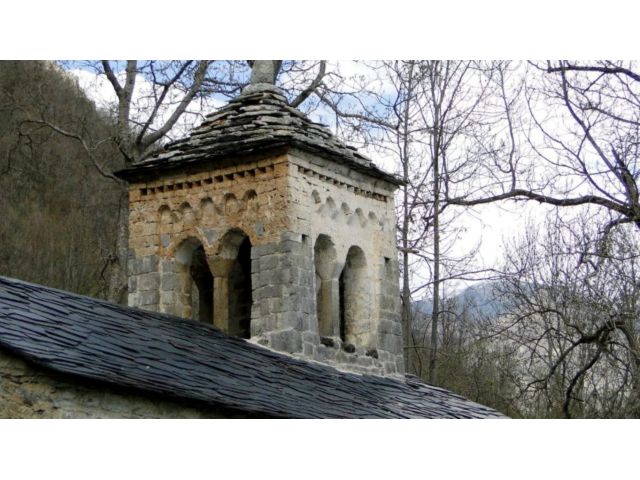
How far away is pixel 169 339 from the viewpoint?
7855 millimetres

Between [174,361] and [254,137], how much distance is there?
3090 mm

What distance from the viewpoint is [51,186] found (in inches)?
704

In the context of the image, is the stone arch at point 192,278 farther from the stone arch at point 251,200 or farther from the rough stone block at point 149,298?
the stone arch at point 251,200

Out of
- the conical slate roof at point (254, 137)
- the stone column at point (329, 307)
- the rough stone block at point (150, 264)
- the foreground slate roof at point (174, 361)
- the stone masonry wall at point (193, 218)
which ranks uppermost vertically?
the conical slate roof at point (254, 137)

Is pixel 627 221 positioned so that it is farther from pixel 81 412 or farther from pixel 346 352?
pixel 81 412

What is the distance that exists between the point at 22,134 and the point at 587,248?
833 cm

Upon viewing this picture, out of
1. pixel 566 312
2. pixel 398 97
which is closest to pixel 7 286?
pixel 566 312

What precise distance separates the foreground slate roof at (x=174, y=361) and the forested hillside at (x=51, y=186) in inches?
310

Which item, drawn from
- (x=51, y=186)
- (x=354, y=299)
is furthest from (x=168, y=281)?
(x=51, y=186)

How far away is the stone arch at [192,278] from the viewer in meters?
10.3

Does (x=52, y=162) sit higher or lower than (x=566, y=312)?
higher

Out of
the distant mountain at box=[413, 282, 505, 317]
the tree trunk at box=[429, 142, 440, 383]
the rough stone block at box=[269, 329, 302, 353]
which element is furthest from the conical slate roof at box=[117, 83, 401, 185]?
the distant mountain at box=[413, 282, 505, 317]

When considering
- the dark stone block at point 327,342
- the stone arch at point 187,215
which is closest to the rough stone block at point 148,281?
the stone arch at point 187,215

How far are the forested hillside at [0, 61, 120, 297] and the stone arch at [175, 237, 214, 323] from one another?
5.57m
